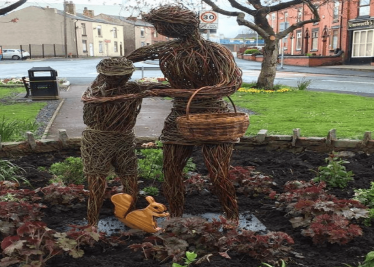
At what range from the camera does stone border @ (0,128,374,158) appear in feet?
19.0

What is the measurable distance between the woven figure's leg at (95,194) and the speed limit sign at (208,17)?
1227 centimetres

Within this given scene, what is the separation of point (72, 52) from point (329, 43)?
3538cm

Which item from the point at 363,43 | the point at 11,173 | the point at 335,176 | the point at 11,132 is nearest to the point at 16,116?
the point at 11,132

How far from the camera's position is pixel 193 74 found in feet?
11.2

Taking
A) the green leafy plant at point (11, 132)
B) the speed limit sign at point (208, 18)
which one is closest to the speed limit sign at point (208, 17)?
the speed limit sign at point (208, 18)

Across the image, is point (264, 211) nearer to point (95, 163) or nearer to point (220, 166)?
point (220, 166)

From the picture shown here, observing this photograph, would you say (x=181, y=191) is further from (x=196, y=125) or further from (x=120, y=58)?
(x=120, y=58)

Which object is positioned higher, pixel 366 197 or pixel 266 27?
pixel 266 27

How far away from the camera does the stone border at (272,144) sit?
228 inches

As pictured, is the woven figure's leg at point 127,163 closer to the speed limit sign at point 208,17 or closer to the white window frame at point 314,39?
the speed limit sign at point 208,17

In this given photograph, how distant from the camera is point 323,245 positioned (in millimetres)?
3316

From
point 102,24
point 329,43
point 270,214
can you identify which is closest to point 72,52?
point 102,24

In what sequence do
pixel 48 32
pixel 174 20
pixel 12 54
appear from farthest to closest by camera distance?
pixel 48 32 → pixel 12 54 → pixel 174 20

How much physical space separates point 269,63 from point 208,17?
2.70 metres
